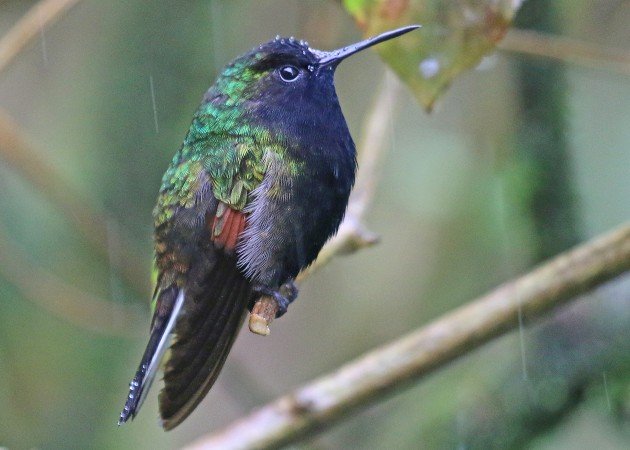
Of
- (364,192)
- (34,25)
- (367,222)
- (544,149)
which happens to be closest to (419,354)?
(364,192)

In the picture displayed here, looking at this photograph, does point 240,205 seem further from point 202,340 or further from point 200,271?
point 202,340

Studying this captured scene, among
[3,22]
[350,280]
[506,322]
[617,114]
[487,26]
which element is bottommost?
[350,280]

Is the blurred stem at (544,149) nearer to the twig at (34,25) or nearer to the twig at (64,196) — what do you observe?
the twig at (64,196)

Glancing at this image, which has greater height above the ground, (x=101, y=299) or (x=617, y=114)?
(x=617, y=114)

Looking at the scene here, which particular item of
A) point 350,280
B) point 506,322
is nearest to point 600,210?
Answer: point 350,280

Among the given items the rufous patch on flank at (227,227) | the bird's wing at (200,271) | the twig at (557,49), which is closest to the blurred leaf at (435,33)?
→ the bird's wing at (200,271)

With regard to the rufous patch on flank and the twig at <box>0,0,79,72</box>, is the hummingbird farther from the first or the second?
the twig at <box>0,0,79,72</box>

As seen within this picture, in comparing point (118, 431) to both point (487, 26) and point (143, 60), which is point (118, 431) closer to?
point (143, 60)
